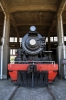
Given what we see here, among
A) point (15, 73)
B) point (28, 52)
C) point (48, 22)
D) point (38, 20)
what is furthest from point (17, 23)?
point (15, 73)

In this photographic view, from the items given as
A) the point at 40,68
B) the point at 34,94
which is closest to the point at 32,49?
the point at 40,68

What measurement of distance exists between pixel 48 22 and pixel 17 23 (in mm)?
2533

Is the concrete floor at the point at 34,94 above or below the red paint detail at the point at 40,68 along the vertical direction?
below

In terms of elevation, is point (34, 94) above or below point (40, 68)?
below

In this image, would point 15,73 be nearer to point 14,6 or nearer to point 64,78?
point 64,78

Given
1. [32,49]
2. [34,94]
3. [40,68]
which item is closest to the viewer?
[34,94]

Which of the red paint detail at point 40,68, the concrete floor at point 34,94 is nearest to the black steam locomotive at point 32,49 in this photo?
the red paint detail at point 40,68

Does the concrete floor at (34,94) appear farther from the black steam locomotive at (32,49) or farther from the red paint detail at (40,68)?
the black steam locomotive at (32,49)

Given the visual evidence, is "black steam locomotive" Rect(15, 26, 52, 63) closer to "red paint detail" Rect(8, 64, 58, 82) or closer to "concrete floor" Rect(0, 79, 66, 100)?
"red paint detail" Rect(8, 64, 58, 82)

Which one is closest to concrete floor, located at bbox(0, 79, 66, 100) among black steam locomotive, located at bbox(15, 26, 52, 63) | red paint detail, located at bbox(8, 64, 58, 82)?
red paint detail, located at bbox(8, 64, 58, 82)

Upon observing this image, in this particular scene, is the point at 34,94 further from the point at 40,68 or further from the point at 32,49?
the point at 32,49

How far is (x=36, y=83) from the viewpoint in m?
4.45

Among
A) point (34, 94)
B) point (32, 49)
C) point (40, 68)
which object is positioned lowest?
point (34, 94)

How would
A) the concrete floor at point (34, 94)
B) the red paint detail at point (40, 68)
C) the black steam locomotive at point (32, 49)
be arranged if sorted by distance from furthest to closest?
the black steam locomotive at point (32, 49) < the red paint detail at point (40, 68) < the concrete floor at point (34, 94)
